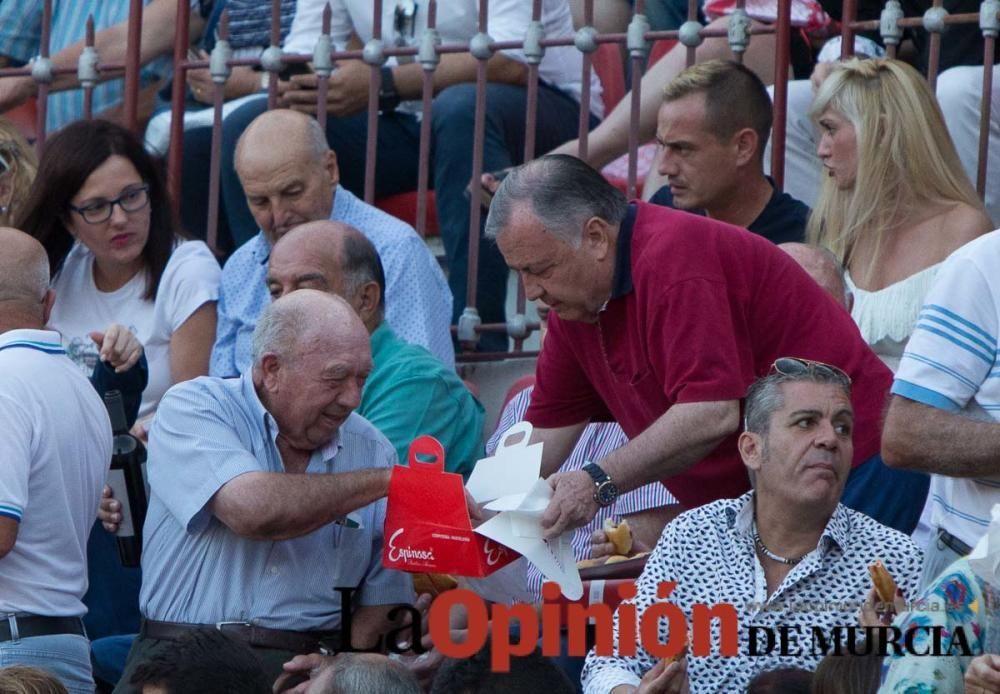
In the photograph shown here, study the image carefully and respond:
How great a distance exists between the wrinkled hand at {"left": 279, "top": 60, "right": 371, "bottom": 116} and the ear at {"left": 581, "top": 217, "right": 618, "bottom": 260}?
250 centimetres

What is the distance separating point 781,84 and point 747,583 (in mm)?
2664

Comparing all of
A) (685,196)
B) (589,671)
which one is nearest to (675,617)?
(589,671)

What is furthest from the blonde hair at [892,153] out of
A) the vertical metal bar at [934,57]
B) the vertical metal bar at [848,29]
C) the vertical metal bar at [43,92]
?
the vertical metal bar at [43,92]

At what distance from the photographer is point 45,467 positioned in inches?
207

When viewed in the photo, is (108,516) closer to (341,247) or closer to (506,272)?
(341,247)

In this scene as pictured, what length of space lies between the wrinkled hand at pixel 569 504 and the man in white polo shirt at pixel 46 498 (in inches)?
50.2

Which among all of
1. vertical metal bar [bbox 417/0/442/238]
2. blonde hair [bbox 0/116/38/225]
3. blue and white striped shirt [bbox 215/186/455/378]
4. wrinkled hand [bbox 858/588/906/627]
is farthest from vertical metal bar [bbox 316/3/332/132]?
wrinkled hand [bbox 858/588/906/627]

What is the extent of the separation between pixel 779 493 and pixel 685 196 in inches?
76.2

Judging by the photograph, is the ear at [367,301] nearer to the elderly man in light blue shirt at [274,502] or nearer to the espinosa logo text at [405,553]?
the elderly man in light blue shirt at [274,502]

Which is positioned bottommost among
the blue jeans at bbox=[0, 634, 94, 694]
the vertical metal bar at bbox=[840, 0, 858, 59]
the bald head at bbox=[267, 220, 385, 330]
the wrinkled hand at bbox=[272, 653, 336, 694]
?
the blue jeans at bbox=[0, 634, 94, 694]

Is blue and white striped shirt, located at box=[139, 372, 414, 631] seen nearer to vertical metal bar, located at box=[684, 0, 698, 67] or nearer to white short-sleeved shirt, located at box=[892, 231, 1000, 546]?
white short-sleeved shirt, located at box=[892, 231, 1000, 546]

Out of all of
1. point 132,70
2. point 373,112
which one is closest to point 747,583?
point 373,112

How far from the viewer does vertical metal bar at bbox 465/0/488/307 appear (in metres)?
7.21

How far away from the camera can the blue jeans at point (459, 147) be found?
7.39 metres
